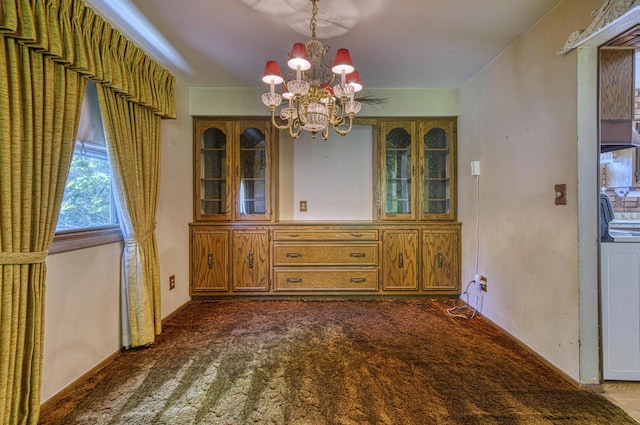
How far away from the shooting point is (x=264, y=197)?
3.53m

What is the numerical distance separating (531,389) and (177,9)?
335cm

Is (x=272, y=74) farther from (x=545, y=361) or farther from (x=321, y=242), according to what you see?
(x=545, y=361)

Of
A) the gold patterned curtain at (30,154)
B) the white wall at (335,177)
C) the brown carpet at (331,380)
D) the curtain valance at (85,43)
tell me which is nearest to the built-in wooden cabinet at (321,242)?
the white wall at (335,177)

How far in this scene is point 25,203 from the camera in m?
1.43

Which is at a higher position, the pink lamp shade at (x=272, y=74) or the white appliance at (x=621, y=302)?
the pink lamp shade at (x=272, y=74)

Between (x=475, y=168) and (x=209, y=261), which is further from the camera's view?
(x=209, y=261)

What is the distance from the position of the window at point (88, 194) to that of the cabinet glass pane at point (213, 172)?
1302mm

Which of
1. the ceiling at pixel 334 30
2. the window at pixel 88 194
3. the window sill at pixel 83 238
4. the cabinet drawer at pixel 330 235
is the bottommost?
the cabinet drawer at pixel 330 235

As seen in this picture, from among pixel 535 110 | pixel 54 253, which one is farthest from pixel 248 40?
pixel 535 110

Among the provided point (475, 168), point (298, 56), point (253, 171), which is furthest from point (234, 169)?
point (475, 168)

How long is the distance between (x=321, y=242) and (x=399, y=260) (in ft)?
3.07

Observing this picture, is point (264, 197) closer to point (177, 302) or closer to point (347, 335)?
point (177, 302)

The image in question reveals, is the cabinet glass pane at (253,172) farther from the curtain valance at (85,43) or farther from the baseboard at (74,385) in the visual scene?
the baseboard at (74,385)

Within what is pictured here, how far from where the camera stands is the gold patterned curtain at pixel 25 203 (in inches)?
52.6
